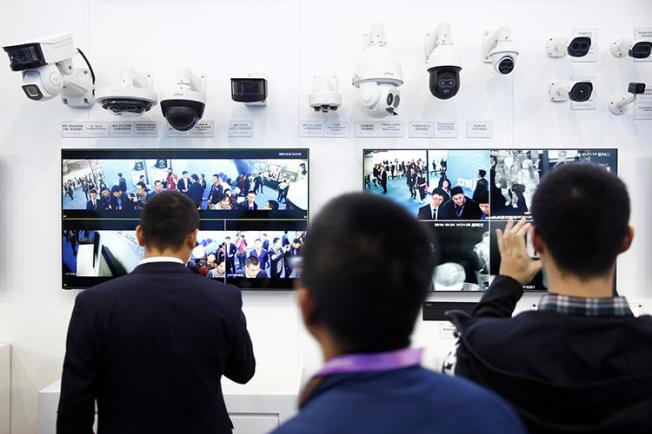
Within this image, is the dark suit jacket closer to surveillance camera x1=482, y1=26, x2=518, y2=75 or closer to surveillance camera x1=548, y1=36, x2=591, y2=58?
surveillance camera x1=482, y1=26, x2=518, y2=75

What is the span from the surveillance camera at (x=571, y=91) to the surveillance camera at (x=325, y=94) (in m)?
1.16

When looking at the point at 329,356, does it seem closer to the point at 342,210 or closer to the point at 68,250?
the point at 342,210

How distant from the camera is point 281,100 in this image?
300cm

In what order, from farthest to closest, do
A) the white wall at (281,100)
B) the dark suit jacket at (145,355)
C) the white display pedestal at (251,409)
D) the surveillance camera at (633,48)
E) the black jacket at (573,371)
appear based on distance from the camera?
the white wall at (281,100), the surveillance camera at (633,48), the white display pedestal at (251,409), the dark suit jacket at (145,355), the black jacket at (573,371)

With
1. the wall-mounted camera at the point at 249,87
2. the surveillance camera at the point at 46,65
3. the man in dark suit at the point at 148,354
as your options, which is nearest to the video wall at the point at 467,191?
the wall-mounted camera at the point at 249,87

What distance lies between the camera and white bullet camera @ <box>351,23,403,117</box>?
2.68 m

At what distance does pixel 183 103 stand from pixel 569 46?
203cm

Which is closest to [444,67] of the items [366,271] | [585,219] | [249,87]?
[249,87]

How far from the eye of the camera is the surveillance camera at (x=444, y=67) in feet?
8.88

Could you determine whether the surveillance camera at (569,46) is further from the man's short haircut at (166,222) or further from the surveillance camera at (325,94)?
the man's short haircut at (166,222)

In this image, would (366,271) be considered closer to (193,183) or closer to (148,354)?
(148,354)

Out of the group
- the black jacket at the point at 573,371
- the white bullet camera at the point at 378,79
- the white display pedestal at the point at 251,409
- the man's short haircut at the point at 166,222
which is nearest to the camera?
the black jacket at the point at 573,371

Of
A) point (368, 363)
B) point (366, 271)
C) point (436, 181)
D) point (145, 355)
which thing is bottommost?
point (145, 355)

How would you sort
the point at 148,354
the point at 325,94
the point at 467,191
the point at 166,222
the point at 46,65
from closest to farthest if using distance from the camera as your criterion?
the point at 148,354
the point at 166,222
the point at 46,65
the point at 325,94
the point at 467,191
